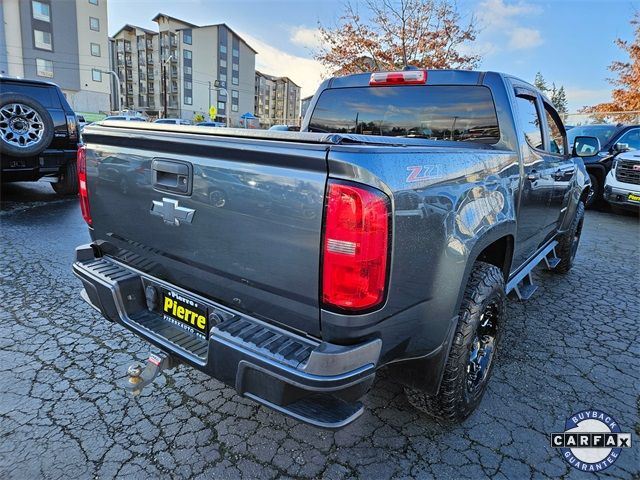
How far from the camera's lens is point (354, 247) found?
1.54m

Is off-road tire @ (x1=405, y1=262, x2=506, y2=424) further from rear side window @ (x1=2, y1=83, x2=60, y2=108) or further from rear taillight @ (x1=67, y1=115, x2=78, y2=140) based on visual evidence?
rear side window @ (x1=2, y1=83, x2=60, y2=108)

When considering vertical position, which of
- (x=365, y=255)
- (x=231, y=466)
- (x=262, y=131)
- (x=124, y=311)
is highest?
(x=262, y=131)

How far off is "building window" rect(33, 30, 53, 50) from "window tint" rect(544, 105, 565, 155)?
52757 mm

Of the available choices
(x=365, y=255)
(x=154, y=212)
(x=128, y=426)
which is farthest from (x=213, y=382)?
(x=365, y=255)

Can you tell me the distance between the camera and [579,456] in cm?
223

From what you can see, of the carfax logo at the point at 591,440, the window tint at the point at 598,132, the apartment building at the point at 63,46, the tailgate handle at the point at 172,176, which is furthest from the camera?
the apartment building at the point at 63,46

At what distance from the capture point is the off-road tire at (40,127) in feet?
20.5

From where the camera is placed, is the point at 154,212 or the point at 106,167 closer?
the point at 154,212

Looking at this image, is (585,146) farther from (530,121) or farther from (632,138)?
(632,138)

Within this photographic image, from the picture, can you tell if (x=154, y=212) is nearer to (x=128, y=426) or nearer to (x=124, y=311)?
(x=124, y=311)

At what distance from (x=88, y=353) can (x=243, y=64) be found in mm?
77624

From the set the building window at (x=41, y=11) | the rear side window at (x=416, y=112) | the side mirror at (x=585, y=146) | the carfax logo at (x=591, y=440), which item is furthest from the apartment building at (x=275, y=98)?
the carfax logo at (x=591, y=440)

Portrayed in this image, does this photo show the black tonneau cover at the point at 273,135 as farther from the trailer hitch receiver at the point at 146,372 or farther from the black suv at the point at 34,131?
the black suv at the point at 34,131

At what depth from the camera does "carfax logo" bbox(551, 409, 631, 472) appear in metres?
2.20
